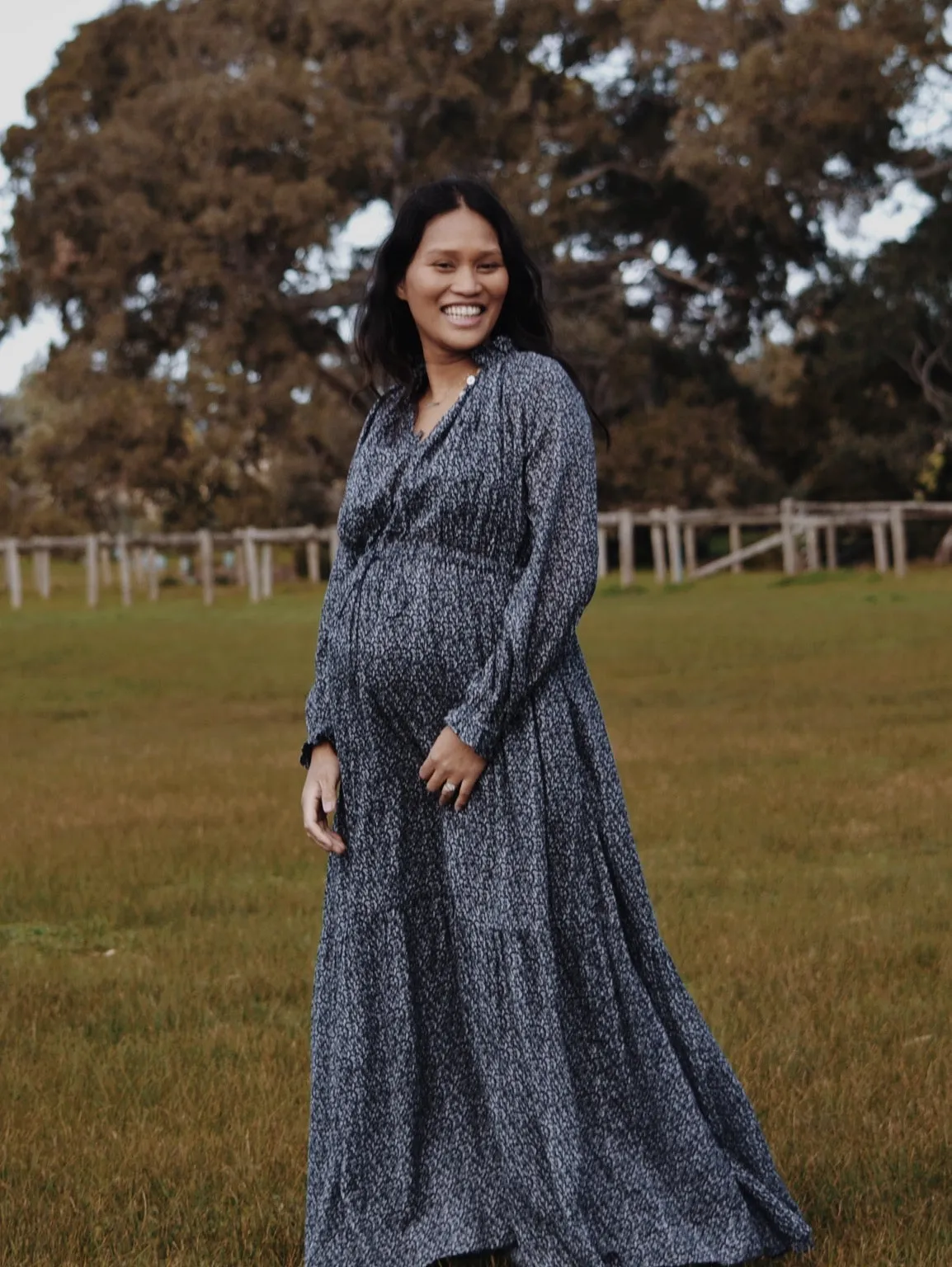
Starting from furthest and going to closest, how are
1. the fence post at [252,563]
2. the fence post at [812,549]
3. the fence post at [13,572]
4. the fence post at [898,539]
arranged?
the fence post at [13,572] → the fence post at [812,549] → the fence post at [252,563] → the fence post at [898,539]

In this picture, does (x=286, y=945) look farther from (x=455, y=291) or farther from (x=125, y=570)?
(x=125, y=570)

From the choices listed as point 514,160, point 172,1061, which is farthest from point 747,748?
point 514,160

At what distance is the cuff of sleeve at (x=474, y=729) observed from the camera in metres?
3.47

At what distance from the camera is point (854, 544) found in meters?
43.4

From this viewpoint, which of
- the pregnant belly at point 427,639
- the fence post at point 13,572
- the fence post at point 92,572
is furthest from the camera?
the fence post at point 13,572

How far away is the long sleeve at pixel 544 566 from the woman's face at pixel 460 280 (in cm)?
15

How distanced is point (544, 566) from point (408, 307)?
2.23ft

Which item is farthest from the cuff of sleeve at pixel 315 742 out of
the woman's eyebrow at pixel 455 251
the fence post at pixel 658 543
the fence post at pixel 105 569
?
the fence post at pixel 105 569

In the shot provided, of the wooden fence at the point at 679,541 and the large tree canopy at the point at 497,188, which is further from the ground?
the large tree canopy at the point at 497,188

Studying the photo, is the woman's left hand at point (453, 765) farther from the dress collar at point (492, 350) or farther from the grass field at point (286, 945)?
the grass field at point (286, 945)

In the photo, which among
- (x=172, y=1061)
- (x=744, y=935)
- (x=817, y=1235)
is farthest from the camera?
(x=744, y=935)

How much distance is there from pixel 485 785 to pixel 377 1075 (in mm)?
555

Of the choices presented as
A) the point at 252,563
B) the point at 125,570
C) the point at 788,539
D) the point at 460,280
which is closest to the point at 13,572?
the point at 125,570

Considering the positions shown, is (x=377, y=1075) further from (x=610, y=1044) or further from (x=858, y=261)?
(x=858, y=261)
